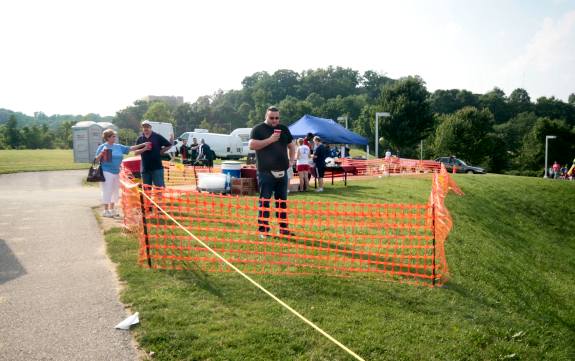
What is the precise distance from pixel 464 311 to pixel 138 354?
3.25 meters

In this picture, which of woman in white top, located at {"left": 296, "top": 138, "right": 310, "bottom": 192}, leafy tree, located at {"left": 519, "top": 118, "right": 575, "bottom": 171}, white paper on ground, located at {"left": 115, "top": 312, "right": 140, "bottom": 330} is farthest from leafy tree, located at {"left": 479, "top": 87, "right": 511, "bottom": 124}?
white paper on ground, located at {"left": 115, "top": 312, "right": 140, "bottom": 330}

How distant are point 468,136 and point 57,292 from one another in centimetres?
5484

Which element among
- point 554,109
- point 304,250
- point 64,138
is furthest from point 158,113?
point 304,250

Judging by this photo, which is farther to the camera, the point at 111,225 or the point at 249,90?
the point at 249,90

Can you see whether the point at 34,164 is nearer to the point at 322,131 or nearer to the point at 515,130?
the point at 322,131

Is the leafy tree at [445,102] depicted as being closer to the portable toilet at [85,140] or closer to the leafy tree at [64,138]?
the leafy tree at [64,138]

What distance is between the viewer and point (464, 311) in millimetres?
4469

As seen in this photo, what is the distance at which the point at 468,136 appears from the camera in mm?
52875

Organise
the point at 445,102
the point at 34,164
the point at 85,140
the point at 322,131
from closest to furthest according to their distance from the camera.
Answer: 1. the point at 322,131
2. the point at 34,164
3. the point at 85,140
4. the point at 445,102

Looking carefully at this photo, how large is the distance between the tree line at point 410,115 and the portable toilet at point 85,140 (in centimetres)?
2306

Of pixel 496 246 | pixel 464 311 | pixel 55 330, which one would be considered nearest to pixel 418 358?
pixel 464 311

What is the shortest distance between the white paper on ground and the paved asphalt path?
0.06 m

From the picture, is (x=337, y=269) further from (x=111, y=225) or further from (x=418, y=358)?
(x=111, y=225)

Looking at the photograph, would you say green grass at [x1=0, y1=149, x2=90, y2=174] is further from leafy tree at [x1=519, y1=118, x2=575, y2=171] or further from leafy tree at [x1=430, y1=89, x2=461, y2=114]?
leafy tree at [x1=430, y1=89, x2=461, y2=114]
